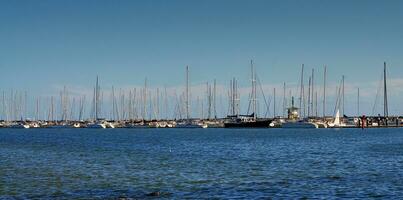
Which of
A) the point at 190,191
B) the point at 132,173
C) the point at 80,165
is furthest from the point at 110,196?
the point at 80,165

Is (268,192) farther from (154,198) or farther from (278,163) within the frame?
(278,163)

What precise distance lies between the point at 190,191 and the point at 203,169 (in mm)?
12932

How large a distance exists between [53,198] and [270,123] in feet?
554

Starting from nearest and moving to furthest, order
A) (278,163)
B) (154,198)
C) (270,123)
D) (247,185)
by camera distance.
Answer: (154,198), (247,185), (278,163), (270,123)

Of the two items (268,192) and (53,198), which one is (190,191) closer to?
(268,192)

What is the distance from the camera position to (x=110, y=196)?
30.8 metres

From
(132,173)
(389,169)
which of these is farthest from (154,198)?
(389,169)

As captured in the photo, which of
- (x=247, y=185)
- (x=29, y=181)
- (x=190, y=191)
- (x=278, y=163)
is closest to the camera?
(x=190, y=191)

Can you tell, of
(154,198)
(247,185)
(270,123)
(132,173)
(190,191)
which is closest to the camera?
(154,198)

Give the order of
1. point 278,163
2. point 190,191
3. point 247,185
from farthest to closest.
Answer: point 278,163 < point 247,185 < point 190,191

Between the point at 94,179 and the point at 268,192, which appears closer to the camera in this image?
the point at 268,192

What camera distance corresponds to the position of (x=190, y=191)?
3291 centimetres

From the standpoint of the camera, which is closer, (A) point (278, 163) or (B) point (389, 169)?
(B) point (389, 169)

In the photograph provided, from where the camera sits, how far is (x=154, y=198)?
30078mm
